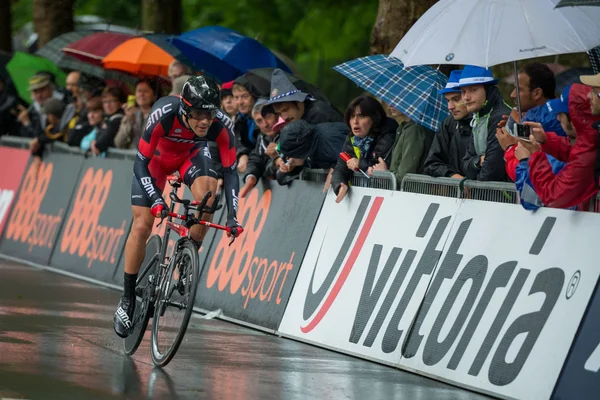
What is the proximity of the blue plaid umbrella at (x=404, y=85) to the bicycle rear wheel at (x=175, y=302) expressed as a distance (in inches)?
113

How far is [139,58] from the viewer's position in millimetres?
17031

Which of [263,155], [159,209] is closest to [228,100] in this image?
[263,155]

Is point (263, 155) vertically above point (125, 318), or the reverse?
point (263, 155)

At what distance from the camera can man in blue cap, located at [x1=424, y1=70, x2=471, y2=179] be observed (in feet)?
35.1

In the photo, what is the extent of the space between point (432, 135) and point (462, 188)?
144 centimetres

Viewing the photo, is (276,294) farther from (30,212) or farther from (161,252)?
(30,212)

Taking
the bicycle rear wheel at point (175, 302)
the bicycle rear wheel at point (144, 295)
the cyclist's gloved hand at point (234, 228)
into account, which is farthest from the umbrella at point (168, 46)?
the bicycle rear wheel at point (175, 302)

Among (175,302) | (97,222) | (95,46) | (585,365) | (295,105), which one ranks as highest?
(585,365)

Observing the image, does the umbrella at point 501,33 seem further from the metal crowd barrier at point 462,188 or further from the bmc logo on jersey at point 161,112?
the bmc logo on jersey at point 161,112

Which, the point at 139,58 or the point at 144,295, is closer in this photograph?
the point at 144,295

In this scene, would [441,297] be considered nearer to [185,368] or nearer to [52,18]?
[185,368]

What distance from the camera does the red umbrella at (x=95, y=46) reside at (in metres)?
18.4

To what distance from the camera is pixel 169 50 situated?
53.6 ft

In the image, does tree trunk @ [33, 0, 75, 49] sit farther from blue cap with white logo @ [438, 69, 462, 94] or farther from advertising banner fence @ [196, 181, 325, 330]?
blue cap with white logo @ [438, 69, 462, 94]
